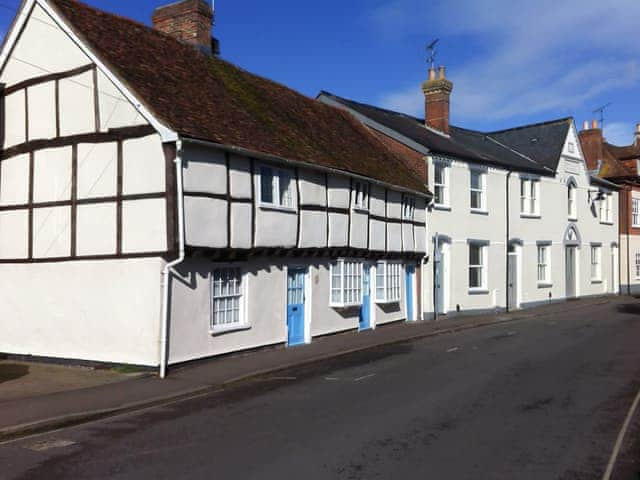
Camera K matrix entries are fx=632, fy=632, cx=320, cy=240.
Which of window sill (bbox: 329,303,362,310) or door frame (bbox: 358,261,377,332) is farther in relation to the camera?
door frame (bbox: 358,261,377,332)

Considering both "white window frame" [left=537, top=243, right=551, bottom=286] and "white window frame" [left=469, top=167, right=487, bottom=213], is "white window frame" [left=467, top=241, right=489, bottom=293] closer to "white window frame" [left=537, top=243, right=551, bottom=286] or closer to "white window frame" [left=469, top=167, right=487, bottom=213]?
"white window frame" [left=469, top=167, right=487, bottom=213]

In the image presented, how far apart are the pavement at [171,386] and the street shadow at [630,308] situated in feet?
34.8

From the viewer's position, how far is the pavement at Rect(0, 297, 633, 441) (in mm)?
9461

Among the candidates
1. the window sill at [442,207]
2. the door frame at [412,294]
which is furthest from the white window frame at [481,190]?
the door frame at [412,294]

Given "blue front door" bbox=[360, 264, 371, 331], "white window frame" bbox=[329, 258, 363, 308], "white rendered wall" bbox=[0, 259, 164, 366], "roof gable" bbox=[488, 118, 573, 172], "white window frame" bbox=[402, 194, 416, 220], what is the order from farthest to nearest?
1. "roof gable" bbox=[488, 118, 573, 172]
2. "white window frame" bbox=[402, 194, 416, 220]
3. "blue front door" bbox=[360, 264, 371, 331]
4. "white window frame" bbox=[329, 258, 363, 308]
5. "white rendered wall" bbox=[0, 259, 164, 366]

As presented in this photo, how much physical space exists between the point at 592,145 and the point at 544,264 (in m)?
10.3

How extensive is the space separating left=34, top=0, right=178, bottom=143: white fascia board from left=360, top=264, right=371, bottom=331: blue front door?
9285mm

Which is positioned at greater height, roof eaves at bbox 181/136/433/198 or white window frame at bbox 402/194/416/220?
roof eaves at bbox 181/136/433/198

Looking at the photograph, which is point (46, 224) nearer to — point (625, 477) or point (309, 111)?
point (309, 111)

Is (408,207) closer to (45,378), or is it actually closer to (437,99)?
(437,99)

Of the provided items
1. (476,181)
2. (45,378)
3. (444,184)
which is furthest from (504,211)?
(45,378)

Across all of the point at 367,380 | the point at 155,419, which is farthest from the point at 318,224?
the point at 155,419

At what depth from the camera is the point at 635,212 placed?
127ft

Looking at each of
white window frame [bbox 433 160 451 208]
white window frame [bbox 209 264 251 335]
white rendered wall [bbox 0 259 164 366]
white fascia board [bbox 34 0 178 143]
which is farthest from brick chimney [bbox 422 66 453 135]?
white rendered wall [bbox 0 259 164 366]
